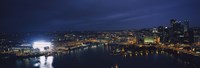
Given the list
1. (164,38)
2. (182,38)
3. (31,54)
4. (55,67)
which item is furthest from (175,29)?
(55,67)

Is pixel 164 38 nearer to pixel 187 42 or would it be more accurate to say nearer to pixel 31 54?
pixel 187 42

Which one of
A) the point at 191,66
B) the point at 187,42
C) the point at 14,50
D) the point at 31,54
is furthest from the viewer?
the point at 187,42

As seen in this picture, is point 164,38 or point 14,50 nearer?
point 14,50

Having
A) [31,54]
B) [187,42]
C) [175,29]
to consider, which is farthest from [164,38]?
[31,54]

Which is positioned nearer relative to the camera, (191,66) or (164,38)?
(191,66)

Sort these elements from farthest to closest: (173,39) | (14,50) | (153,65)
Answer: (173,39)
(14,50)
(153,65)

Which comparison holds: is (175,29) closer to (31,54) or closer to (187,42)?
(187,42)

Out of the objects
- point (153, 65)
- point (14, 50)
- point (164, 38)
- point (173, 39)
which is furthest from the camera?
point (164, 38)

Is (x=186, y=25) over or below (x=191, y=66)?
over

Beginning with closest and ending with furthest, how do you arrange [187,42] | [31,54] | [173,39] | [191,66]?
[191,66] → [31,54] → [187,42] → [173,39]

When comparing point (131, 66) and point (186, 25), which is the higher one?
point (186, 25)
